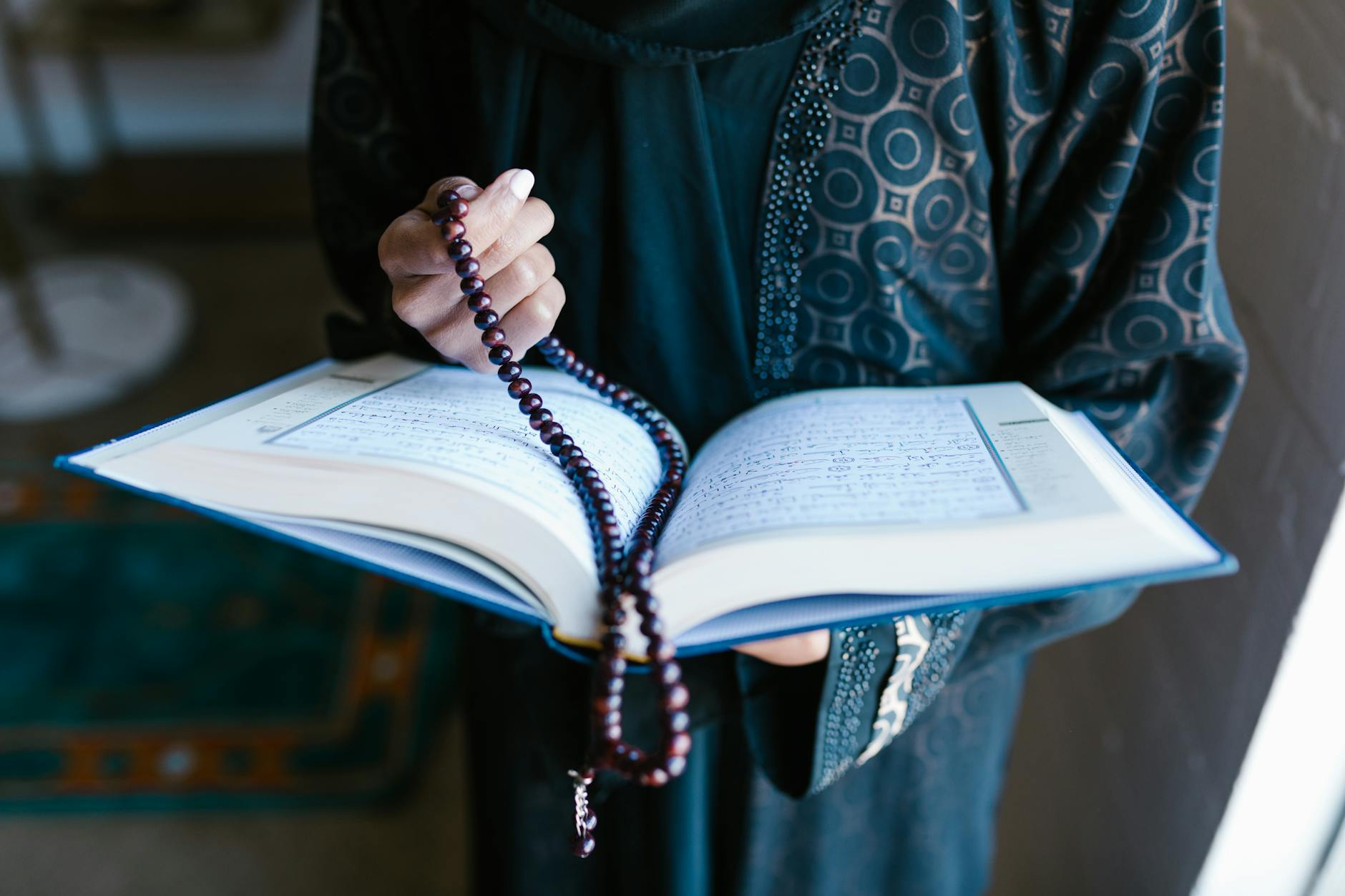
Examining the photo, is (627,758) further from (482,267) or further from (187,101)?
(187,101)

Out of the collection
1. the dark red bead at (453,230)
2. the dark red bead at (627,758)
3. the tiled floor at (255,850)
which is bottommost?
the tiled floor at (255,850)

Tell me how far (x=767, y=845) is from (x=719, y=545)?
1.58ft

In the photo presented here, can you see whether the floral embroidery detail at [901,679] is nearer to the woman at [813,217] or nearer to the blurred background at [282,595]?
the woman at [813,217]

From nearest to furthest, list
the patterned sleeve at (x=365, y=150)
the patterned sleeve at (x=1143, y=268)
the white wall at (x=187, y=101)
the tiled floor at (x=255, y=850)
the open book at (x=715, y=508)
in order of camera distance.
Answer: the open book at (x=715, y=508) → the patterned sleeve at (x=1143, y=268) → the patterned sleeve at (x=365, y=150) → the tiled floor at (x=255, y=850) → the white wall at (x=187, y=101)

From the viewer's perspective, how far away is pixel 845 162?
60cm

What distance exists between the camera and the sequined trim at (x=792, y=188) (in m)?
0.58

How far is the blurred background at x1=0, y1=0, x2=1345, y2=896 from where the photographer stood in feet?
2.31

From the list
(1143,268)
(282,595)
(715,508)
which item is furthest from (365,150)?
(282,595)

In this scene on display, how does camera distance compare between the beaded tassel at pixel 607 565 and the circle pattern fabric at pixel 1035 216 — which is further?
the circle pattern fabric at pixel 1035 216

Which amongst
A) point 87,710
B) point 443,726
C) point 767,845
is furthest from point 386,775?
point 767,845

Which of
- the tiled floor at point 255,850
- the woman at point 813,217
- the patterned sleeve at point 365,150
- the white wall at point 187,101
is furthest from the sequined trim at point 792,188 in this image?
the white wall at point 187,101

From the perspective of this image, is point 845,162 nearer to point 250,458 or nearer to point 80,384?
point 250,458

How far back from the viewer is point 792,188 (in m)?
0.61

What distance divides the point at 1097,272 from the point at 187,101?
290 cm
